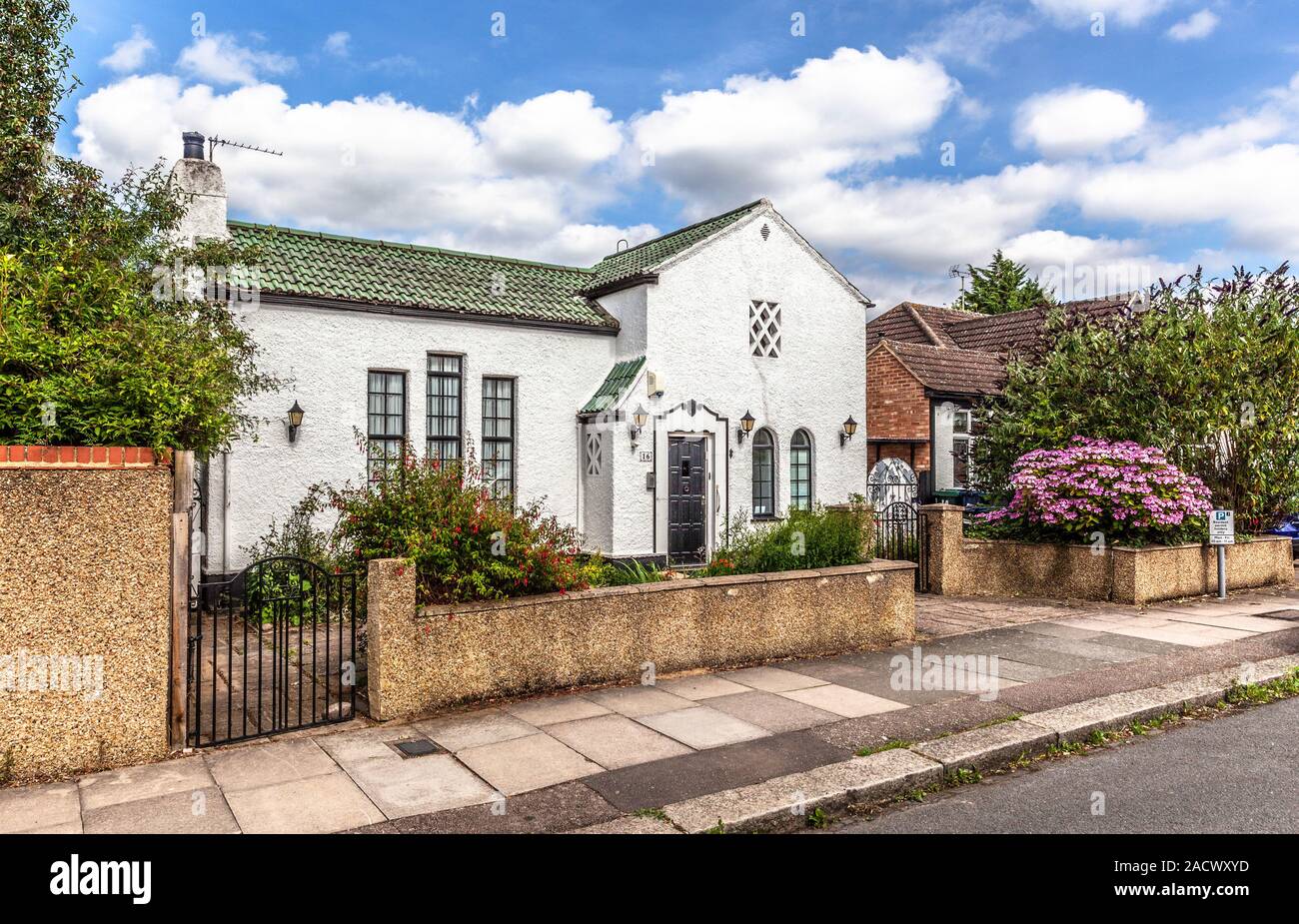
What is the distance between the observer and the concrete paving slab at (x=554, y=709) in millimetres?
6566

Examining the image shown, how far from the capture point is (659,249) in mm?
17203

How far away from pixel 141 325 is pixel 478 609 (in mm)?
3146

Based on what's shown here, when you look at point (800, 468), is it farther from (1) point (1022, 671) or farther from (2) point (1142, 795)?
(2) point (1142, 795)

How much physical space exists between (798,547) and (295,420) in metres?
7.64

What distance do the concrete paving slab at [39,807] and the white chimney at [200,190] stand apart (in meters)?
9.32

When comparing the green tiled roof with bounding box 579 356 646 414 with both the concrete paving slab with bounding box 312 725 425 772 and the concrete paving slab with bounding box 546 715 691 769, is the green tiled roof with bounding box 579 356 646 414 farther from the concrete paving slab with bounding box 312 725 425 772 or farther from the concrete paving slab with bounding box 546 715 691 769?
the concrete paving slab with bounding box 312 725 425 772

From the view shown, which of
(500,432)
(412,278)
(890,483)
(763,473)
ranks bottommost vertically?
(890,483)

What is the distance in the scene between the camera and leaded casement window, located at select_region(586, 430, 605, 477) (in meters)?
15.3

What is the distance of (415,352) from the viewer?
13828 millimetres

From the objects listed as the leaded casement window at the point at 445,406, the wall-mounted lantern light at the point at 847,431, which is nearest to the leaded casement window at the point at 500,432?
the leaded casement window at the point at 445,406

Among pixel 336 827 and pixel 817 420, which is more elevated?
pixel 817 420

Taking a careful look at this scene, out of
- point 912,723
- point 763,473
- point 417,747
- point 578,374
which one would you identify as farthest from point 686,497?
point 417,747
